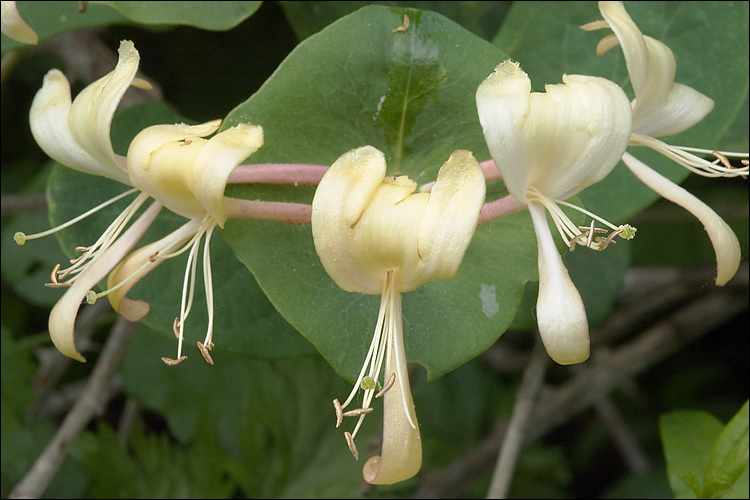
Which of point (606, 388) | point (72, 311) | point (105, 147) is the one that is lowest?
point (606, 388)

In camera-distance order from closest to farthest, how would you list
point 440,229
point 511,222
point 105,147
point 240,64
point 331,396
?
point 440,229 < point 105,147 < point 511,222 < point 331,396 < point 240,64

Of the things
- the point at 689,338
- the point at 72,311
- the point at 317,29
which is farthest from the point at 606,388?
the point at 72,311

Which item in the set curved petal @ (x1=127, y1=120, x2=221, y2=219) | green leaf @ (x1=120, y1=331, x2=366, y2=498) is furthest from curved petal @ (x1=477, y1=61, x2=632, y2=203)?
green leaf @ (x1=120, y1=331, x2=366, y2=498)

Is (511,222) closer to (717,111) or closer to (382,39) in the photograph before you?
(382,39)

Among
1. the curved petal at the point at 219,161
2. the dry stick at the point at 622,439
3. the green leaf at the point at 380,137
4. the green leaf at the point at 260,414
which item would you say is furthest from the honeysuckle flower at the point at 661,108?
the dry stick at the point at 622,439

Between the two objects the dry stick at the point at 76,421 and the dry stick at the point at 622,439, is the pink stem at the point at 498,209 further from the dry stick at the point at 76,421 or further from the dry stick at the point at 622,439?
the dry stick at the point at 622,439

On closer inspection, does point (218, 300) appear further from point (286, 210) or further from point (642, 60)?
point (642, 60)

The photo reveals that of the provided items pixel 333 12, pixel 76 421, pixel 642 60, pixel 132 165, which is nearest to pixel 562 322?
pixel 642 60
